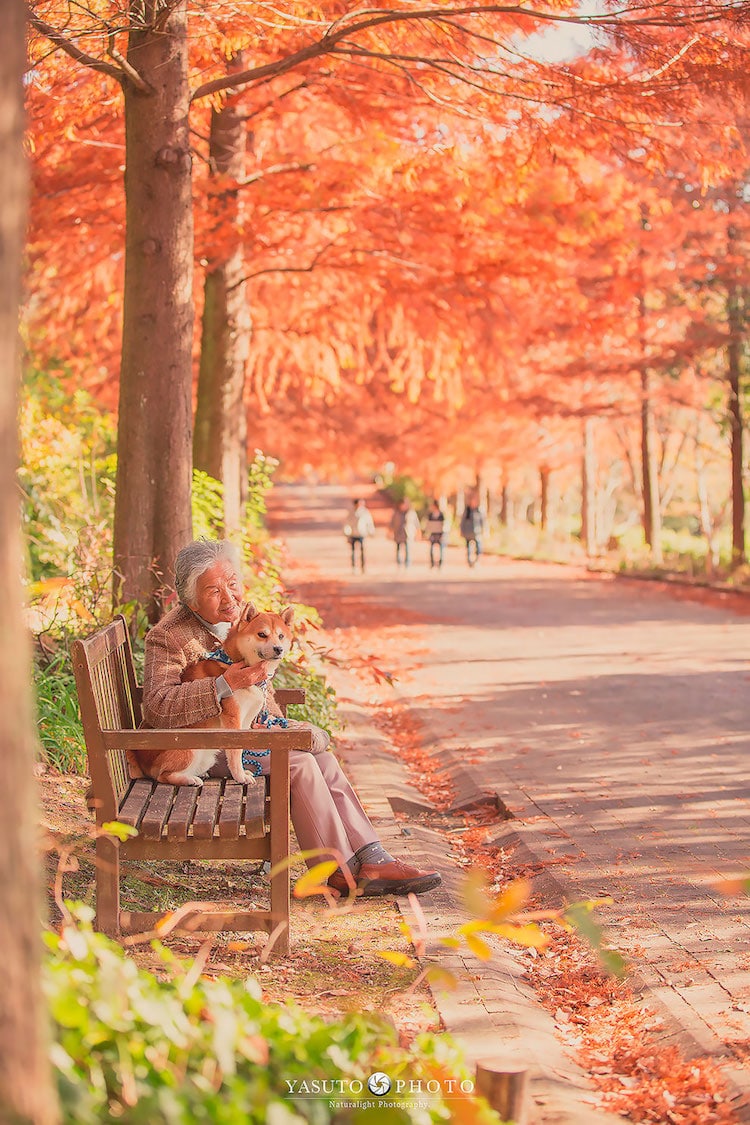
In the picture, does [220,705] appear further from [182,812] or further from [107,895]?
[107,895]

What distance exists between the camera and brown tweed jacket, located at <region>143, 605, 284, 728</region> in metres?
5.25

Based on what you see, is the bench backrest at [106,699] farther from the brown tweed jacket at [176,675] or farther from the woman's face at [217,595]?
the woman's face at [217,595]

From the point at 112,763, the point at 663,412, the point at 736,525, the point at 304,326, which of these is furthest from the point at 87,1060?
the point at 663,412

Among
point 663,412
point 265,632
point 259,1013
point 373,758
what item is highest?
point 663,412

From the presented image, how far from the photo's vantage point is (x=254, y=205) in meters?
13.4

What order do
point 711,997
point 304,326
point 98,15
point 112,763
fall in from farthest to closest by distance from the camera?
point 304,326 < point 98,15 < point 112,763 < point 711,997

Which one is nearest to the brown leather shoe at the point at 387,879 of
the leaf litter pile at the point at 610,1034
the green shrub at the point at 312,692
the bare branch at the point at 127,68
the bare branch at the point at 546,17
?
the leaf litter pile at the point at 610,1034

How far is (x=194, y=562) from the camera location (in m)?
5.54

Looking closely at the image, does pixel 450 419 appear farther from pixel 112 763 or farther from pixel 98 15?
pixel 112 763

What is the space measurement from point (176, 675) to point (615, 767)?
4.09 meters

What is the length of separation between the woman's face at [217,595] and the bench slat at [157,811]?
2.45 feet

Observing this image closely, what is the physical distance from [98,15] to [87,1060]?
6.23 m

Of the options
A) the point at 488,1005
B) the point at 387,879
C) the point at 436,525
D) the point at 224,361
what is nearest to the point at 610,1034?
the point at 488,1005

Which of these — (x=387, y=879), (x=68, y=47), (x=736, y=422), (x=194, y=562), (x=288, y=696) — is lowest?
(x=387, y=879)
